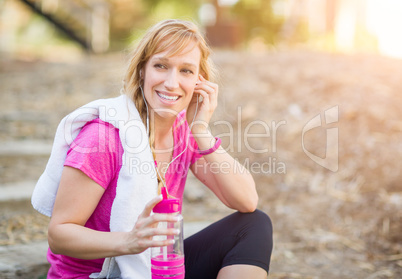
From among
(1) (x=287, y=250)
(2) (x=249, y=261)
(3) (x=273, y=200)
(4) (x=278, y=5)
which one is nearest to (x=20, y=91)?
(3) (x=273, y=200)

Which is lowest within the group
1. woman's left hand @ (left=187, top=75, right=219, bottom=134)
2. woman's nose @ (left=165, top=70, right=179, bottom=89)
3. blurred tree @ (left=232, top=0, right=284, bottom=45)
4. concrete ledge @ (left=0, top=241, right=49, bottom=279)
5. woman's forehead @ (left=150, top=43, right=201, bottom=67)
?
concrete ledge @ (left=0, top=241, right=49, bottom=279)

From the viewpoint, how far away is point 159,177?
1.88 metres

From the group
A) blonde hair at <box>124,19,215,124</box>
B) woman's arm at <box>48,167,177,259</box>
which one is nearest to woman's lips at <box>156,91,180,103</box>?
blonde hair at <box>124,19,215,124</box>

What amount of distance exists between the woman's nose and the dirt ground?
0.59 metres

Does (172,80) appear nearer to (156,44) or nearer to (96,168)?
(156,44)

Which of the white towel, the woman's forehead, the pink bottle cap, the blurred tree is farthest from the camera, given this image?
the blurred tree

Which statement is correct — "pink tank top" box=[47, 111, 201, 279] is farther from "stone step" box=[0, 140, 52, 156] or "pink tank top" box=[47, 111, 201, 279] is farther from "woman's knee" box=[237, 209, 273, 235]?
"stone step" box=[0, 140, 52, 156]

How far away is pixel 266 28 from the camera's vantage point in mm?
13398

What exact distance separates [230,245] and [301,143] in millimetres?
2650

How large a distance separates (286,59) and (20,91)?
3.94 m

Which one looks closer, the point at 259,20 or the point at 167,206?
the point at 167,206

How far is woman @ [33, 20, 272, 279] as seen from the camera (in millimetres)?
1554

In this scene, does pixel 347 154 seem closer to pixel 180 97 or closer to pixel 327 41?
pixel 180 97

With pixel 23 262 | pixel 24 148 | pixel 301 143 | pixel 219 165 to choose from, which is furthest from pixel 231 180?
pixel 301 143
